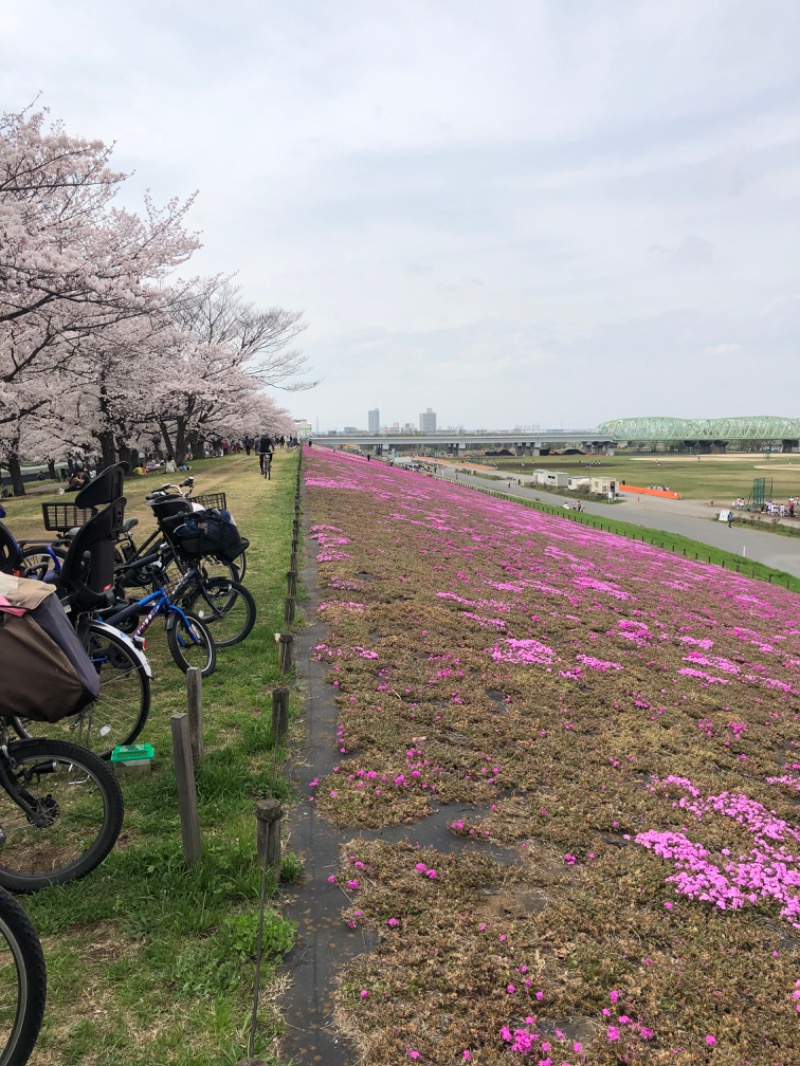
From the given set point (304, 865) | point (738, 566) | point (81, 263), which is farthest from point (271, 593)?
point (738, 566)

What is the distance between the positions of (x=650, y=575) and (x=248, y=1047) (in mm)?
17875

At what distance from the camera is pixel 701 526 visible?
4731cm

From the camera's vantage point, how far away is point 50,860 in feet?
12.5

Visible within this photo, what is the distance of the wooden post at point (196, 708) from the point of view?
4340 millimetres

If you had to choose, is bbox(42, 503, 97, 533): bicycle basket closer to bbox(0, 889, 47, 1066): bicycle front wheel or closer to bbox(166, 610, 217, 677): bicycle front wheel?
bbox(166, 610, 217, 677): bicycle front wheel

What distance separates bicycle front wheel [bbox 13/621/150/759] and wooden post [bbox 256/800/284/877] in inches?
72.3

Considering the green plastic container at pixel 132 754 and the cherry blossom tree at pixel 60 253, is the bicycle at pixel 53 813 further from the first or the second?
the cherry blossom tree at pixel 60 253

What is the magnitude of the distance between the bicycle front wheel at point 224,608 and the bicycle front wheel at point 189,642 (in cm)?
33

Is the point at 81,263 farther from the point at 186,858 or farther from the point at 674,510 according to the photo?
the point at 674,510

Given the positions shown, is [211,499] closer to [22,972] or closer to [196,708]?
[196,708]

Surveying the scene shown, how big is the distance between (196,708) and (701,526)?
4983 centimetres

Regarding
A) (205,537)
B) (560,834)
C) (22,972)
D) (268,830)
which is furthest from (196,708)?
(560,834)

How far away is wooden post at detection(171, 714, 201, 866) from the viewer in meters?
3.45

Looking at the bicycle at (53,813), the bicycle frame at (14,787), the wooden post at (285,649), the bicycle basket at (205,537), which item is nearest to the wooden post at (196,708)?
the bicycle at (53,813)
